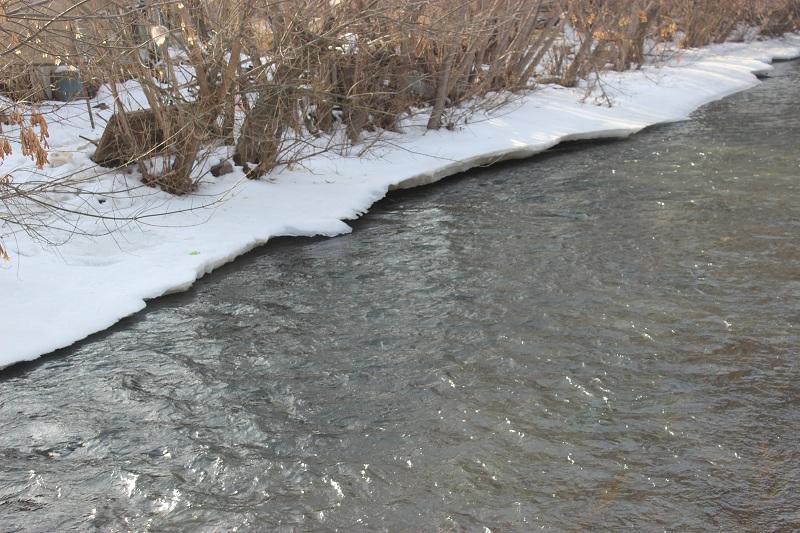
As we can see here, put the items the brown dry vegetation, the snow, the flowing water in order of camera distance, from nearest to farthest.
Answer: the flowing water < the snow < the brown dry vegetation

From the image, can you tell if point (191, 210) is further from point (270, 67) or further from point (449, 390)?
point (449, 390)

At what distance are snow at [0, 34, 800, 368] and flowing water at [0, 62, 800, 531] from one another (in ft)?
0.89

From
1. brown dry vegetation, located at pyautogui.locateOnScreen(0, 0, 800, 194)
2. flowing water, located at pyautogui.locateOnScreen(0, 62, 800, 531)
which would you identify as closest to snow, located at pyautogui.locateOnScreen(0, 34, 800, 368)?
flowing water, located at pyautogui.locateOnScreen(0, 62, 800, 531)

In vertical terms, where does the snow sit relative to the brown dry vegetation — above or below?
below

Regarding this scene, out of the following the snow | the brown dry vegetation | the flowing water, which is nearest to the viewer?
the flowing water

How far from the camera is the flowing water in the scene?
16.2 feet

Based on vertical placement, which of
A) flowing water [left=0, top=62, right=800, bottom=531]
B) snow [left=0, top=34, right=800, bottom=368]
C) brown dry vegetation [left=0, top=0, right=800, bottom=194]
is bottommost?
flowing water [left=0, top=62, right=800, bottom=531]

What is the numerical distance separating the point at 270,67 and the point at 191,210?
221 centimetres

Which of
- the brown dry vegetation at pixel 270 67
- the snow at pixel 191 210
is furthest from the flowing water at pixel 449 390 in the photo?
the brown dry vegetation at pixel 270 67

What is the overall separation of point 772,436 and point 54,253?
270 inches

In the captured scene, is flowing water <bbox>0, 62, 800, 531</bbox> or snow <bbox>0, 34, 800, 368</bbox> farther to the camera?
snow <bbox>0, 34, 800, 368</bbox>

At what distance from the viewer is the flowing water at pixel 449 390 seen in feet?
16.2

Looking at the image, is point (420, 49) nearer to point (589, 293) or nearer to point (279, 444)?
point (589, 293)

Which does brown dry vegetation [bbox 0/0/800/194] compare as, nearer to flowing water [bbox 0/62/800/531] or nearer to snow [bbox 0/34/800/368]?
Answer: snow [bbox 0/34/800/368]
